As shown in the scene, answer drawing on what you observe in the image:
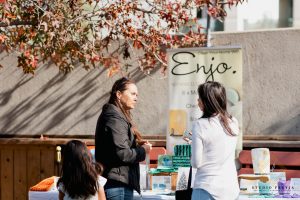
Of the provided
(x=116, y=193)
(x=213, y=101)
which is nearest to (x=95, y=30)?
(x=116, y=193)

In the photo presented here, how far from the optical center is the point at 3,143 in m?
8.88

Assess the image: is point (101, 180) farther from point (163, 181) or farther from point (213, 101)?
point (163, 181)

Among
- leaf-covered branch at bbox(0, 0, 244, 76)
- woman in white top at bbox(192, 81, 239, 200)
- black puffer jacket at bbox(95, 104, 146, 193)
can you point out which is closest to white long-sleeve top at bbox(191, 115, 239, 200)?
woman in white top at bbox(192, 81, 239, 200)

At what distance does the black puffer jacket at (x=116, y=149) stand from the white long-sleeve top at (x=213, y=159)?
553 mm

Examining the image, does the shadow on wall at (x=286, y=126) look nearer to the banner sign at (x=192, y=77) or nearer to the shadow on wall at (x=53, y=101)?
the shadow on wall at (x=53, y=101)

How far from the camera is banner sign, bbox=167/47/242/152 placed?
6316 mm

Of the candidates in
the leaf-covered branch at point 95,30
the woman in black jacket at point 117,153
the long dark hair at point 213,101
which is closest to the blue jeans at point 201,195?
the long dark hair at point 213,101

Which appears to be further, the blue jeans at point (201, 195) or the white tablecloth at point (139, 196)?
the white tablecloth at point (139, 196)

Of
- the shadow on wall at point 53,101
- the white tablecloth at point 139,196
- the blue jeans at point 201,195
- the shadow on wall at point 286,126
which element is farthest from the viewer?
the shadow on wall at point 53,101

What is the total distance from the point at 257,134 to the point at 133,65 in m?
1.67

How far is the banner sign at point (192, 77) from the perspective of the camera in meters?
6.32

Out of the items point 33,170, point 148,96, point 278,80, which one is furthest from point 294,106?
point 33,170

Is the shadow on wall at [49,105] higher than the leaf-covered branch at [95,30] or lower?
lower

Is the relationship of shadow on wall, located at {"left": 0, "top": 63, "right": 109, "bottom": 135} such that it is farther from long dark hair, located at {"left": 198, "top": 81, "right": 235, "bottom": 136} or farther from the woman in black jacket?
long dark hair, located at {"left": 198, "top": 81, "right": 235, "bottom": 136}
